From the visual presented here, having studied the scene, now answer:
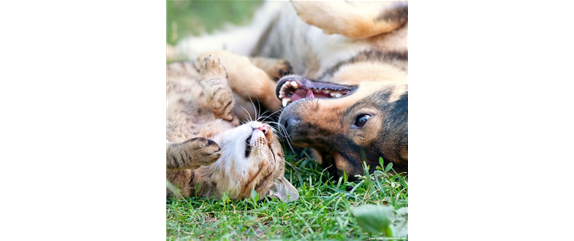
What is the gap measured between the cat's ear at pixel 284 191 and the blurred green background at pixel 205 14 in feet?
10.3

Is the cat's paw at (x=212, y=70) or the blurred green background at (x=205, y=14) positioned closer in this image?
the cat's paw at (x=212, y=70)

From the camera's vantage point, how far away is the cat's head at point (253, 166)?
3.67 meters

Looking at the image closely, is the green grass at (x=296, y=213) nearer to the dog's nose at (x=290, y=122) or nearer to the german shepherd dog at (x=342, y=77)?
the german shepherd dog at (x=342, y=77)

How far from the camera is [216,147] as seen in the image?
347 cm

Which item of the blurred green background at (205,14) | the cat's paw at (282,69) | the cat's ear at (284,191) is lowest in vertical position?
the cat's ear at (284,191)

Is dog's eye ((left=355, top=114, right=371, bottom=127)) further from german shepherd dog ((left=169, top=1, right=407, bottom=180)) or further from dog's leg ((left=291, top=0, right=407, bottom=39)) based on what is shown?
dog's leg ((left=291, top=0, right=407, bottom=39))

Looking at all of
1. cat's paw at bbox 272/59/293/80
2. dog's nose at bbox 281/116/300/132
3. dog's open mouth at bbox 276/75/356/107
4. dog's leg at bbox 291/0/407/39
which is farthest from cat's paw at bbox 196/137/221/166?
dog's leg at bbox 291/0/407/39

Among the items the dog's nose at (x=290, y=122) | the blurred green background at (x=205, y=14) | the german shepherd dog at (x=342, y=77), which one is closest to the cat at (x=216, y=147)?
the dog's nose at (x=290, y=122)

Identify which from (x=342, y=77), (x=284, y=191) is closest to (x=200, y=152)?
(x=284, y=191)
